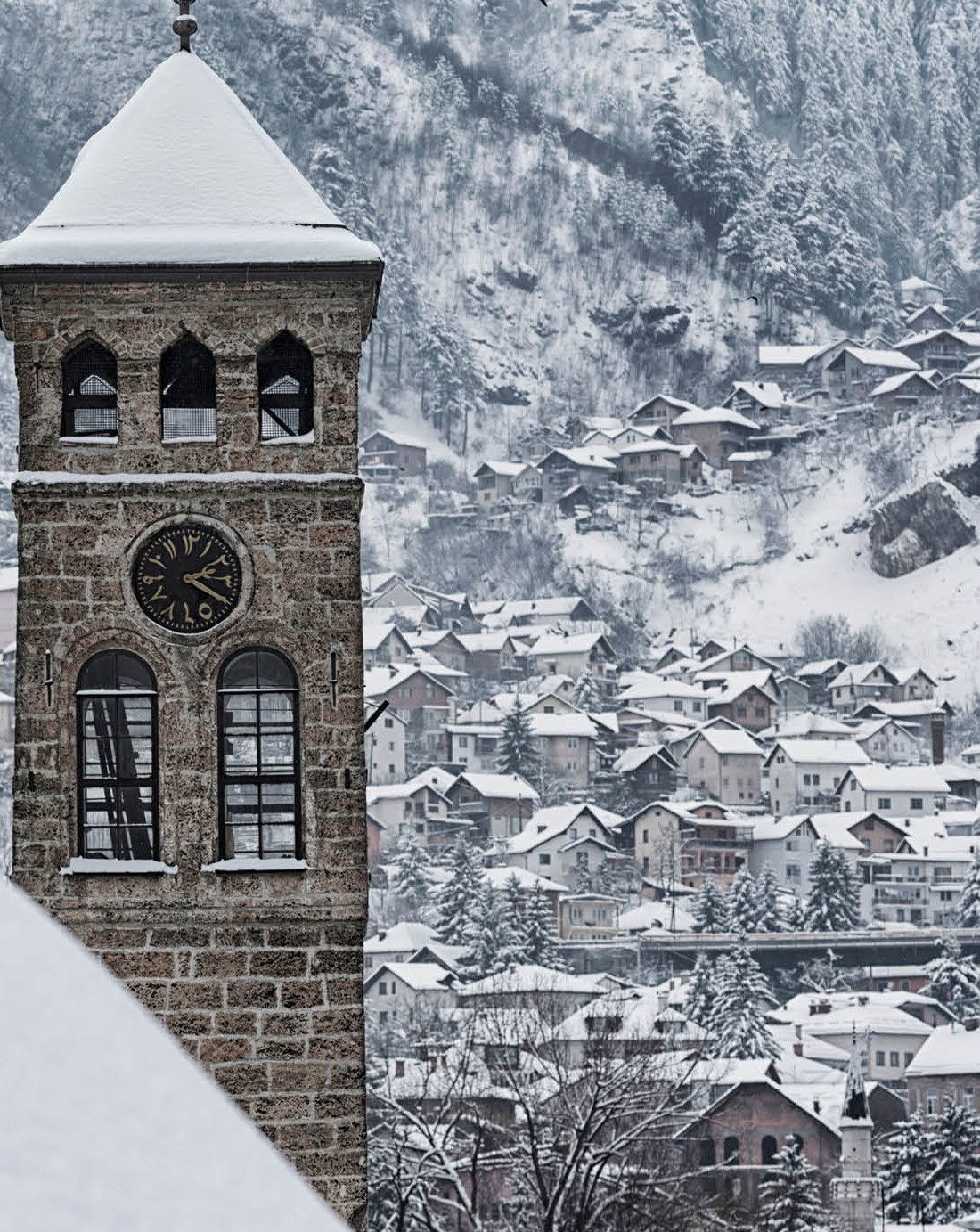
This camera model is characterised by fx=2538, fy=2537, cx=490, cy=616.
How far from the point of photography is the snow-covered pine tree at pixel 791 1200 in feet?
155

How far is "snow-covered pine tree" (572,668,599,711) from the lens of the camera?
151250 millimetres

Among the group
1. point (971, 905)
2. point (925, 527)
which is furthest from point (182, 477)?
point (925, 527)

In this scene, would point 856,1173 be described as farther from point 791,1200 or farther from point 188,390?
point 188,390

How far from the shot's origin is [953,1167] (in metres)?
60.8

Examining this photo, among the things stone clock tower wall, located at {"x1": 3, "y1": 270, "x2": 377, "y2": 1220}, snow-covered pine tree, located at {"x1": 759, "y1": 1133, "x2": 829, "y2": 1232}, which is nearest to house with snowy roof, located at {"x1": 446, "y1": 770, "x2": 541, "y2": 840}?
snow-covered pine tree, located at {"x1": 759, "y1": 1133, "x2": 829, "y2": 1232}

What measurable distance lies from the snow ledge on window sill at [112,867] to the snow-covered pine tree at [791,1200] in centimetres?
3165

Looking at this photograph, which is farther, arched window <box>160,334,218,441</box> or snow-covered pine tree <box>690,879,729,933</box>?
snow-covered pine tree <box>690,879,729,933</box>

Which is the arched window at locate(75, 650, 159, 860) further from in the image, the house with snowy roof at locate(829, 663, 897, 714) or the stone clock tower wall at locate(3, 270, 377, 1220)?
the house with snowy roof at locate(829, 663, 897, 714)

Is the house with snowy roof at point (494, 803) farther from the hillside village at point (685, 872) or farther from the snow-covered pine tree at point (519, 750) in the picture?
the snow-covered pine tree at point (519, 750)

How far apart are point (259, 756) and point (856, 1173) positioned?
49.7 m

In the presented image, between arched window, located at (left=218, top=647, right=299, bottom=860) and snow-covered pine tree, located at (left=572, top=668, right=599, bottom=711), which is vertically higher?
snow-covered pine tree, located at (left=572, top=668, right=599, bottom=711)

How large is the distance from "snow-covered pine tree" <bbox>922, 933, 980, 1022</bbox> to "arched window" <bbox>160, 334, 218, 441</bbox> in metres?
82.4

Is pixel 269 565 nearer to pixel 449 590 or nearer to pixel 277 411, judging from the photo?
pixel 277 411

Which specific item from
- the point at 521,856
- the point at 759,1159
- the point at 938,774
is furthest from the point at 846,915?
the point at 759,1159
